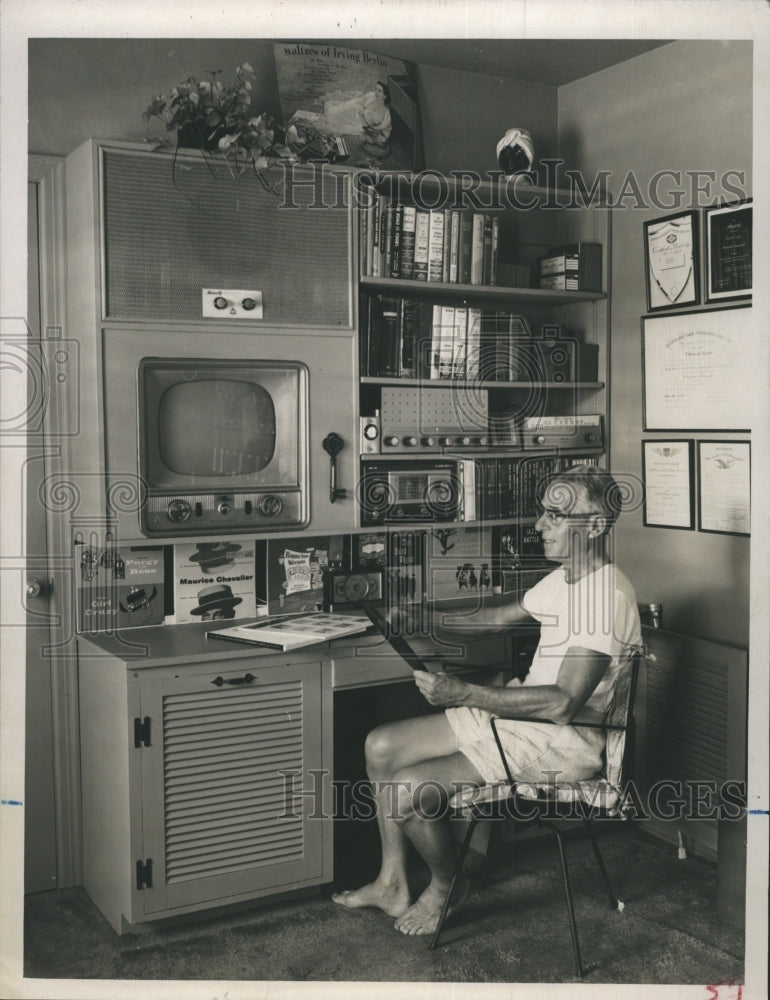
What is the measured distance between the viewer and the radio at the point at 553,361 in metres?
3.62

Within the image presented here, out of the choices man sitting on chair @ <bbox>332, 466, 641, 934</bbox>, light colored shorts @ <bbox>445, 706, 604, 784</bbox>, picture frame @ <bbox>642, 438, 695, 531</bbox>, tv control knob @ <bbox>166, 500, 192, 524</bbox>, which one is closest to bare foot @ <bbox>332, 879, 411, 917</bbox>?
man sitting on chair @ <bbox>332, 466, 641, 934</bbox>

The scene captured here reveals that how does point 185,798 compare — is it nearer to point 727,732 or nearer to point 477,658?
point 477,658

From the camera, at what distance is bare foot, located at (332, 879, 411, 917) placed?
2.92m

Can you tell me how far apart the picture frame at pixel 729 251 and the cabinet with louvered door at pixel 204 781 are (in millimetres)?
1681

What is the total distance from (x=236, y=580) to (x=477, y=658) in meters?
0.79

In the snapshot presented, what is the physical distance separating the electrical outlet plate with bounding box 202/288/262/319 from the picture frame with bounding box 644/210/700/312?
53.4 inches

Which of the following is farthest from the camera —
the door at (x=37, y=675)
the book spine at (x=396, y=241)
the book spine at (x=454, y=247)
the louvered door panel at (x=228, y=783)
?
the book spine at (x=454, y=247)

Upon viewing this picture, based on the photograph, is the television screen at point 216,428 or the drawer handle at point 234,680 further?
the television screen at point 216,428

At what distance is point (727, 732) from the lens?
312cm

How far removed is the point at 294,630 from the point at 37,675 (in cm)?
79

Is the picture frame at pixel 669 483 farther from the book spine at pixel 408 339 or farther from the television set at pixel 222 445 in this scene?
the television set at pixel 222 445

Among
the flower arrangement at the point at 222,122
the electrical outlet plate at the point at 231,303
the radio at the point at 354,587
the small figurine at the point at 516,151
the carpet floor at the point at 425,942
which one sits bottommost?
the carpet floor at the point at 425,942

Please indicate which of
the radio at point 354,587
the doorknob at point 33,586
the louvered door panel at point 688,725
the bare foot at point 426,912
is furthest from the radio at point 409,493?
the bare foot at point 426,912

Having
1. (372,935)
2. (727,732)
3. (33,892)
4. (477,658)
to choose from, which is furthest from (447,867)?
(33,892)
